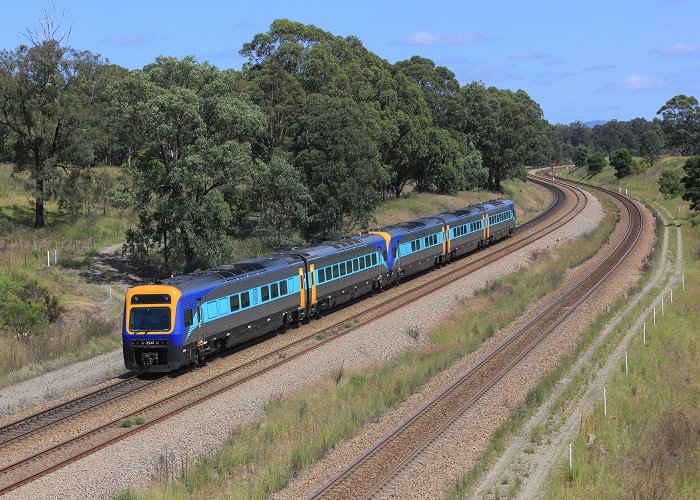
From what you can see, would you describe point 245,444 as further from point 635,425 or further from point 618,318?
point 618,318

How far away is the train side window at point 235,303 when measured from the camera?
26984 mm

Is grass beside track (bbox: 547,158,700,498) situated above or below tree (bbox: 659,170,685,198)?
below

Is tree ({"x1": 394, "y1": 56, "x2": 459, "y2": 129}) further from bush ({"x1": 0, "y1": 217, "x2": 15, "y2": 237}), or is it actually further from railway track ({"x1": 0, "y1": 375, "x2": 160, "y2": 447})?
railway track ({"x1": 0, "y1": 375, "x2": 160, "y2": 447})

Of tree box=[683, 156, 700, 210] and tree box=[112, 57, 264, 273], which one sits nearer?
tree box=[112, 57, 264, 273]

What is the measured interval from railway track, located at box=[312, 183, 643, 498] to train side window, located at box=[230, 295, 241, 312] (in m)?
8.53

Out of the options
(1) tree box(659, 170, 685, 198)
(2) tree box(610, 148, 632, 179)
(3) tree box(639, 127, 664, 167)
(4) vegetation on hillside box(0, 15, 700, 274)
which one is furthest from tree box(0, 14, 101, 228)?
(3) tree box(639, 127, 664, 167)

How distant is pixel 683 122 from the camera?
145000mm

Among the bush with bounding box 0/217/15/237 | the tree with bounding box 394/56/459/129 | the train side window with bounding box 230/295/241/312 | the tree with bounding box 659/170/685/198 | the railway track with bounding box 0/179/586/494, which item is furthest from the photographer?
the tree with bounding box 394/56/459/129

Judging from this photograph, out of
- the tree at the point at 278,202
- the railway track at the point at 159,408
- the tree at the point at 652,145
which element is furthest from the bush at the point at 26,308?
the tree at the point at 652,145

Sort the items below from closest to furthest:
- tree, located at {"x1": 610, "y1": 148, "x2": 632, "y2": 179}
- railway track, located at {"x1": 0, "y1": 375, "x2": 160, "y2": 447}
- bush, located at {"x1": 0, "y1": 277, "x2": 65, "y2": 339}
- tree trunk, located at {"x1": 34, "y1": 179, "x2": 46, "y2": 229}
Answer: railway track, located at {"x1": 0, "y1": 375, "x2": 160, "y2": 447} → bush, located at {"x1": 0, "y1": 277, "x2": 65, "y2": 339} → tree trunk, located at {"x1": 34, "y1": 179, "x2": 46, "y2": 229} → tree, located at {"x1": 610, "y1": 148, "x2": 632, "y2": 179}

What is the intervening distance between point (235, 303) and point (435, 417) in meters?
9.72

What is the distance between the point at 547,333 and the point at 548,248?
27.5 metres

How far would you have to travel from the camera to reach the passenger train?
24.4 metres

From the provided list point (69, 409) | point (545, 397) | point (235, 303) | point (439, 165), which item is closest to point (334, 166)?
point (235, 303)
